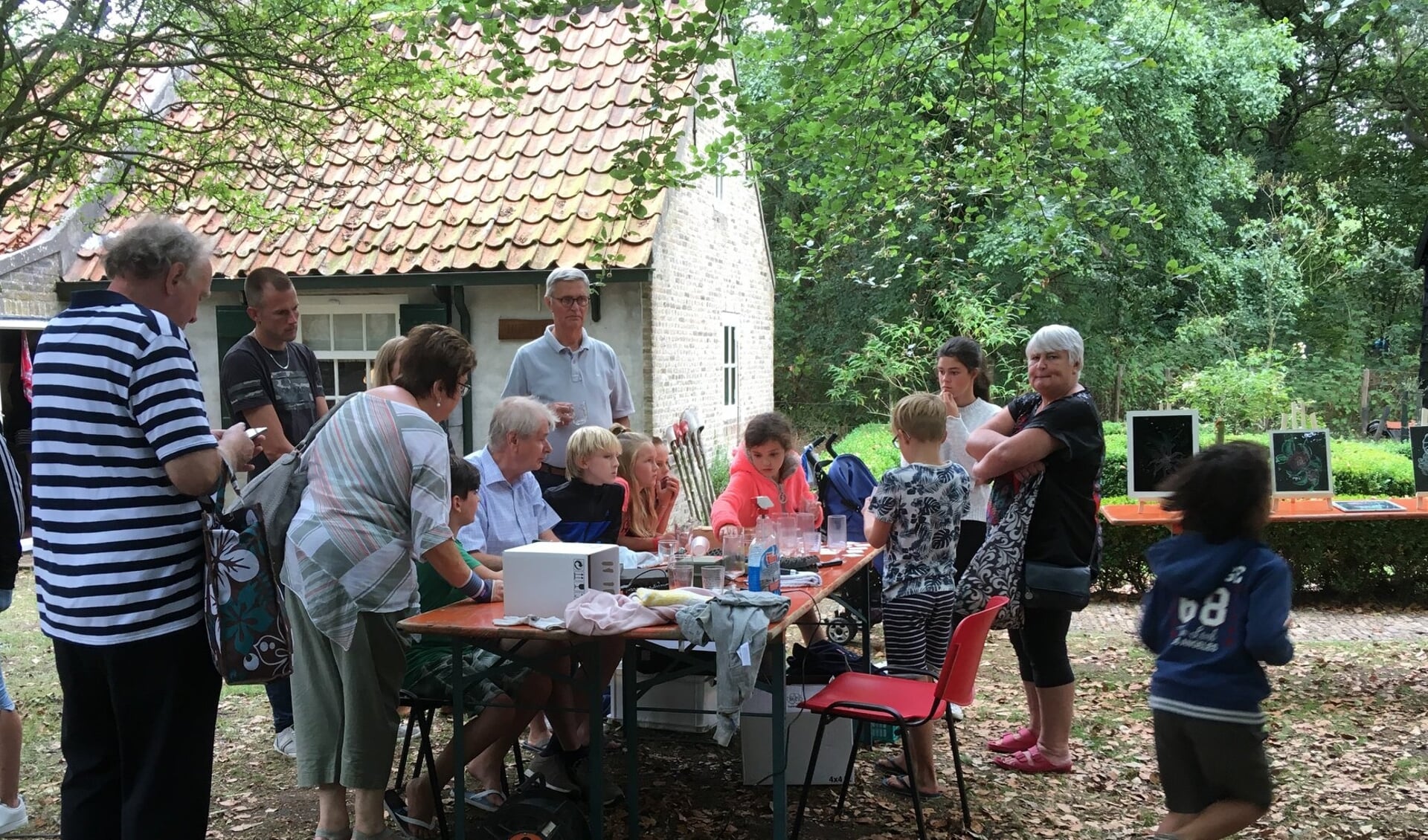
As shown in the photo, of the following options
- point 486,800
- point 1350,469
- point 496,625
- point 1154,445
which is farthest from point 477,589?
point 1350,469

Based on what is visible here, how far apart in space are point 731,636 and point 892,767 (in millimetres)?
1708

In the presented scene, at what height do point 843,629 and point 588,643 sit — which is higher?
point 588,643

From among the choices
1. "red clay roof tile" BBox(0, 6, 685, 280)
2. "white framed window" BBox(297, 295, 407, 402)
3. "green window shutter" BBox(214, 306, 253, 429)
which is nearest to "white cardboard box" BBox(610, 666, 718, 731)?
"red clay roof tile" BBox(0, 6, 685, 280)

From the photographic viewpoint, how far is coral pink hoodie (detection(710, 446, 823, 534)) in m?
4.91

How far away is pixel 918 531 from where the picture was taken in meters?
4.08

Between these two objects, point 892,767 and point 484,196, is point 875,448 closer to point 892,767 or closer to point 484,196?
point 484,196

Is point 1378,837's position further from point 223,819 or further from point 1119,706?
point 223,819

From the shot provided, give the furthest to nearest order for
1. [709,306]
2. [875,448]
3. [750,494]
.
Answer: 1. [709,306]
2. [875,448]
3. [750,494]

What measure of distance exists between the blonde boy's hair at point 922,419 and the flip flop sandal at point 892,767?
1.41 metres

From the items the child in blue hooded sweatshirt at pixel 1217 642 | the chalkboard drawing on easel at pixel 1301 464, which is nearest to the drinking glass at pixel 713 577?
the child in blue hooded sweatshirt at pixel 1217 642

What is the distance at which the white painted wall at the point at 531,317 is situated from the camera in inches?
373

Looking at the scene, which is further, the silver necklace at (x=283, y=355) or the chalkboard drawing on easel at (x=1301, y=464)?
the chalkboard drawing on easel at (x=1301, y=464)

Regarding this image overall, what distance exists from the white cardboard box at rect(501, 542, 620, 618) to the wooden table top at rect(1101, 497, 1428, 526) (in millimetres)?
5260

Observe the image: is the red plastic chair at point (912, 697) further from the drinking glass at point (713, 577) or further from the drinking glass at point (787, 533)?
the drinking glass at point (787, 533)
